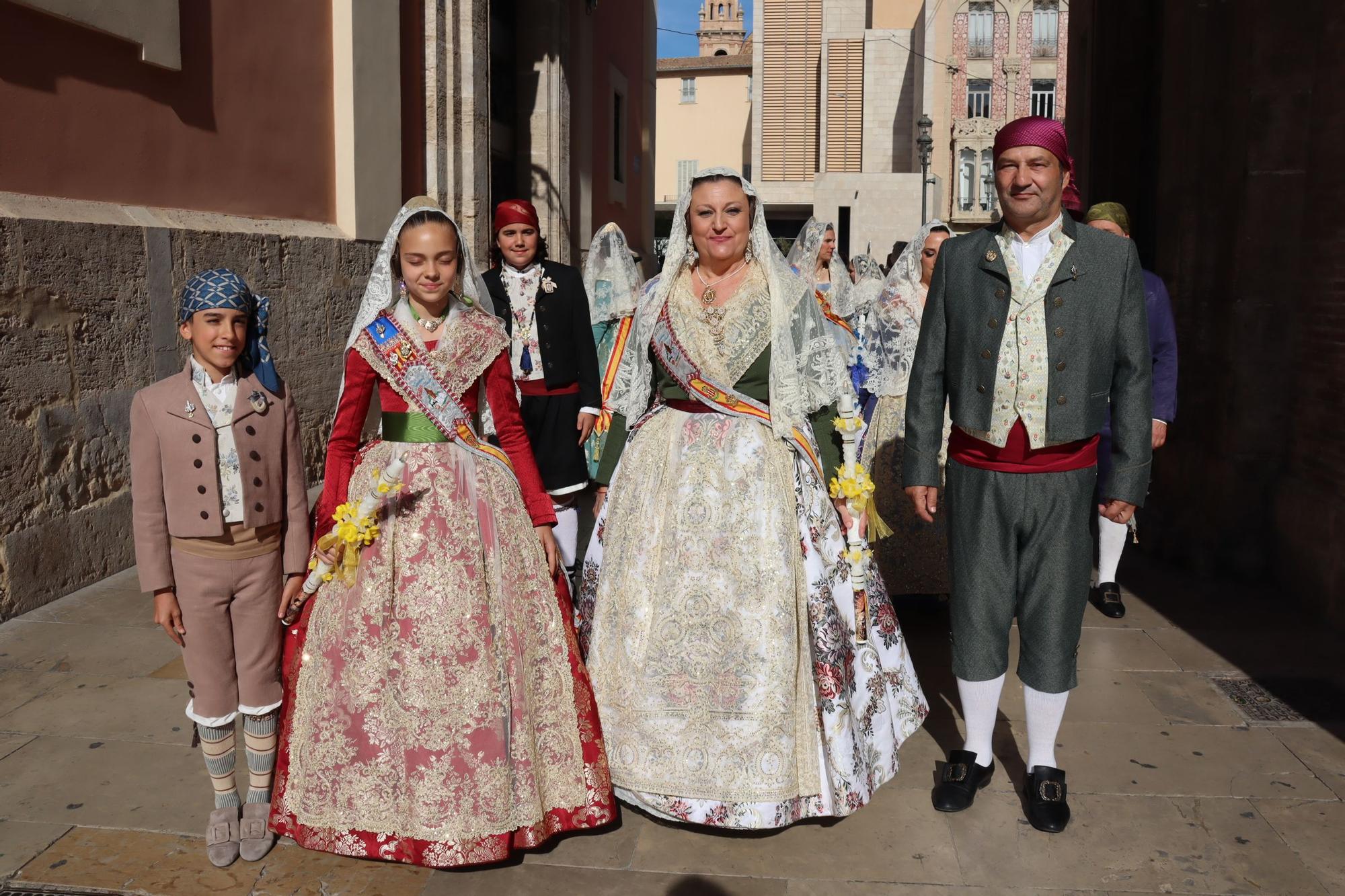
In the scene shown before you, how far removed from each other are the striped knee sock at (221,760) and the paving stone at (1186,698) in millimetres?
3450

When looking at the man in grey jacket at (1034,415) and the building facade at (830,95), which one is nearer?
the man in grey jacket at (1034,415)

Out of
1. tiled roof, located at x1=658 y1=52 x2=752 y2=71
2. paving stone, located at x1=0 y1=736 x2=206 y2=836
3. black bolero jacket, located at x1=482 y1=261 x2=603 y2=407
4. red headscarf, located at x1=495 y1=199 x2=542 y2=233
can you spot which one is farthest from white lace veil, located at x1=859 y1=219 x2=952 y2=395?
tiled roof, located at x1=658 y1=52 x2=752 y2=71

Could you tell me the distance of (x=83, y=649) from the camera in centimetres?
495

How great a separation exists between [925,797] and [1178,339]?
4.50m

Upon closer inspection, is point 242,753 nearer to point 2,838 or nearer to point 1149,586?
point 2,838

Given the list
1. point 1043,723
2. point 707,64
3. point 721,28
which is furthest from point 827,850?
point 721,28

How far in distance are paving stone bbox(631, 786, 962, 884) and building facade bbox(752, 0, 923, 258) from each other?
118 feet

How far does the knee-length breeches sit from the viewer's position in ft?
11.1

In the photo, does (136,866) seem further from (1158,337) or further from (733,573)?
(1158,337)

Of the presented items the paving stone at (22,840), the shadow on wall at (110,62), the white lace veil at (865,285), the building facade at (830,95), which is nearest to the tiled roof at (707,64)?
the building facade at (830,95)

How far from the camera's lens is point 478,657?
3100mm

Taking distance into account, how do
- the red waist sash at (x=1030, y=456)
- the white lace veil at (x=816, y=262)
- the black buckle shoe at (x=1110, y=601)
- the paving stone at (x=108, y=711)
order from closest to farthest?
the red waist sash at (x=1030, y=456), the paving stone at (x=108, y=711), the black buckle shoe at (x=1110, y=601), the white lace veil at (x=816, y=262)

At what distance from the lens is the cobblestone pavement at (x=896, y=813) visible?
3.09m

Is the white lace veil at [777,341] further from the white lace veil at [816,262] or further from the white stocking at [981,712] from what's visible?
the white lace veil at [816,262]
